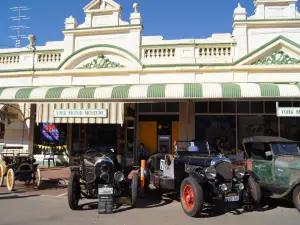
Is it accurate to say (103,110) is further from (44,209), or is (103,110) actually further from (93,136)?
(44,209)

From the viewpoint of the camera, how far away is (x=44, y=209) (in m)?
7.39

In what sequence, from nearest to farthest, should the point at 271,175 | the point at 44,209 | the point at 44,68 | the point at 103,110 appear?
the point at 44,209 → the point at 271,175 → the point at 103,110 → the point at 44,68

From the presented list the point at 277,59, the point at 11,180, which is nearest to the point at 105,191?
the point at 11,180

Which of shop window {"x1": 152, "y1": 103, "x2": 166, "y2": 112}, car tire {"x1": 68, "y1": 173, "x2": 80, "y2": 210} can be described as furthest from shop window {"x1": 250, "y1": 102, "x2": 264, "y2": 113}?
car tire {"x1": 68, "y1": 173, "x2": 80, "y2": 210}

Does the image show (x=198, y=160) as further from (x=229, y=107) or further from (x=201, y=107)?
(x=229, y=107)

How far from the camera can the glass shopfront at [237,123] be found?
13.7 metres

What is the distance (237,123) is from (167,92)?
4.72m

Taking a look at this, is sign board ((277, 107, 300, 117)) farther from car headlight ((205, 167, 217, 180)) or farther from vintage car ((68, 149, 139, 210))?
vintage car ((68, 149, 139, 210))

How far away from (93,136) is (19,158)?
204 inches

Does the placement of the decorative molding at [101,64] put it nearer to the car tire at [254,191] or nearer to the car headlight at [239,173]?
the car headlight at [239,173]

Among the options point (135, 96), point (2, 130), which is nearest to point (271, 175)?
point (135, 96)

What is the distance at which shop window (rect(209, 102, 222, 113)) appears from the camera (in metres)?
14.2

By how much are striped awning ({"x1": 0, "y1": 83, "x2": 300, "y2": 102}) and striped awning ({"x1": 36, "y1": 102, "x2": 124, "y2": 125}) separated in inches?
27.0

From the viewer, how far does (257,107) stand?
14.0 metres
